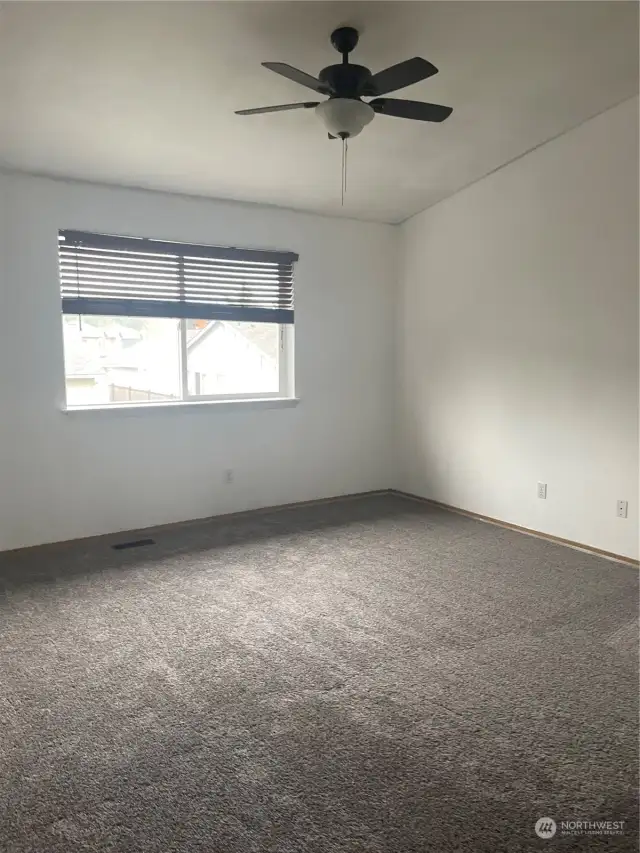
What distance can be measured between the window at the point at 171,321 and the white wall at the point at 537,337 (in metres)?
1.32

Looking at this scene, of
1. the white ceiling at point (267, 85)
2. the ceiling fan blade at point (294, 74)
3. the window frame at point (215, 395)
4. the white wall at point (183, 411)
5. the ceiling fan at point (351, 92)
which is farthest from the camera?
the window frame at point (215, 395)

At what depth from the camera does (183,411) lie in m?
4.41

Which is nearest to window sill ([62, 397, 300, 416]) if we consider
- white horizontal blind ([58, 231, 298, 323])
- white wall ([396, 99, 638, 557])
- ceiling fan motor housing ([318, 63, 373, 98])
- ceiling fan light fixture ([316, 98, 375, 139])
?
white horizontal blind ([58, 231, 298, 323])

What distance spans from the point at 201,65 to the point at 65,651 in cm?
281

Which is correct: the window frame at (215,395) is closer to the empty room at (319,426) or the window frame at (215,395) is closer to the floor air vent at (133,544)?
the empty room at (319,426)

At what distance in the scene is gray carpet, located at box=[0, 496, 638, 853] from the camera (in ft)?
5.32

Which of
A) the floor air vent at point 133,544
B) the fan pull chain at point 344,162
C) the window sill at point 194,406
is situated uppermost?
the fan pull chain at point 344,162

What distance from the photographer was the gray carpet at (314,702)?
5.32 ft

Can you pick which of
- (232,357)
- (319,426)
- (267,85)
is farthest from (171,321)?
(267,85)

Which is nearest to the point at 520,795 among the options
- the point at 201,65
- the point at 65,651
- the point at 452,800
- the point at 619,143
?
the point at 452,800

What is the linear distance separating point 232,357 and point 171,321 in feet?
1.92

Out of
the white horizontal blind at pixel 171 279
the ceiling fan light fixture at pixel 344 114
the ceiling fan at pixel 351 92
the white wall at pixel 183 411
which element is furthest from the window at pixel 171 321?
the ceiling fan light fixture at pixel 344 114

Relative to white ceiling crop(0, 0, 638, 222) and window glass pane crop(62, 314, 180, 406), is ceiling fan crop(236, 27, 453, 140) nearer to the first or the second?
white ceiling crop(0, 0, 638, 222)

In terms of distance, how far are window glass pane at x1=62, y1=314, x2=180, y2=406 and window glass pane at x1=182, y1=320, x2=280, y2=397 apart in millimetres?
154
